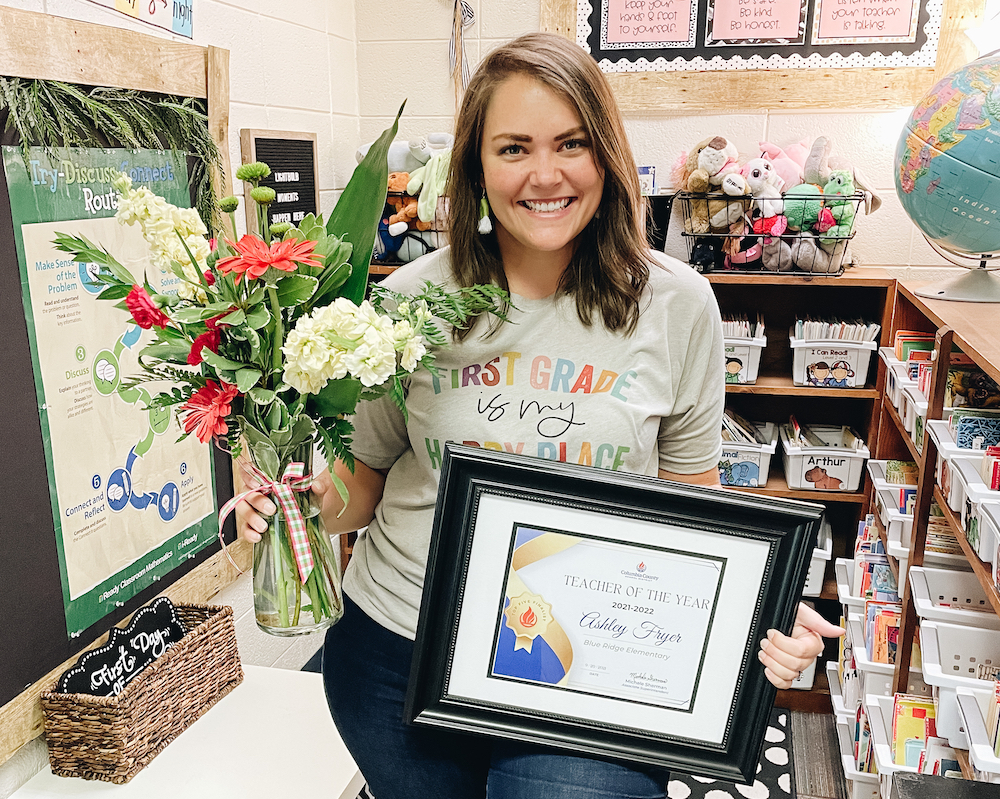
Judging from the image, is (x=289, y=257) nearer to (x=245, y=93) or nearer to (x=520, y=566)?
(x=520, y=566)

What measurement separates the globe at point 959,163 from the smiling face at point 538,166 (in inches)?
37.2

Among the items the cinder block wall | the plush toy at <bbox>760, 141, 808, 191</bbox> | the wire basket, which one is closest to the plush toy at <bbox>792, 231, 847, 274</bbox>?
the wire basket

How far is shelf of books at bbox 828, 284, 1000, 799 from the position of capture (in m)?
1.41

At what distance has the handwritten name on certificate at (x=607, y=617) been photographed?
1044 millimetres

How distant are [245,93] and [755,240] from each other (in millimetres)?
1379

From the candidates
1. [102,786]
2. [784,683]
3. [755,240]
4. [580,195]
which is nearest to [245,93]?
[580,195]

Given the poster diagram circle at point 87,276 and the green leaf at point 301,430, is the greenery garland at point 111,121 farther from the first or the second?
the green leaf at point 301,430

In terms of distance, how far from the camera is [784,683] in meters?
1.00

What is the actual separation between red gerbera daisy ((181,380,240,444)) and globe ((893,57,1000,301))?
1.50 m

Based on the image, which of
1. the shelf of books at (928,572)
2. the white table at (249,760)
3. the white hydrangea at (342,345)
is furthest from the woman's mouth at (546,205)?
the white table at (249,760)

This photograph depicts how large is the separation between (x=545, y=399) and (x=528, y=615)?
11.6 inches

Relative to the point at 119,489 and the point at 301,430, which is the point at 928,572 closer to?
the point at 301,430

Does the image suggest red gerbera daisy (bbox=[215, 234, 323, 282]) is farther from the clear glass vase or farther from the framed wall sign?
the framed wall sign

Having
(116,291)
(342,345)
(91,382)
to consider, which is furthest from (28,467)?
(342,345)
